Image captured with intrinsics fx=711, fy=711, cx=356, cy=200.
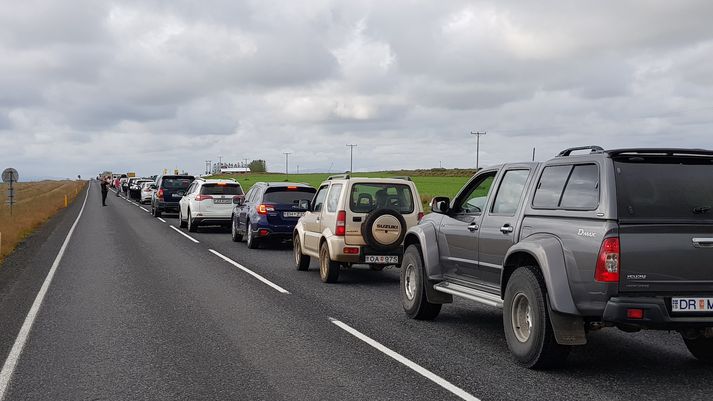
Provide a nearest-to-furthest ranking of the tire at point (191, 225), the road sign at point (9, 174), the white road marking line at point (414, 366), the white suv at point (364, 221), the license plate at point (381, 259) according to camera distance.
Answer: the white road marking line at point (414, 366) → the white suv at point (364, 221) → the license plate at point (381, 259) → the tire at point (191, 225) → the road sign at point (9, 174)

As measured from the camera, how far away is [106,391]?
5.71m

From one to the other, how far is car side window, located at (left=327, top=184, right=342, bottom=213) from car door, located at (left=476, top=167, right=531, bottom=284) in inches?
193

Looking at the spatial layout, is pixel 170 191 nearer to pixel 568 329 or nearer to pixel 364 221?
pixel 364 221

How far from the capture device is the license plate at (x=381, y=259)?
11.7 meters

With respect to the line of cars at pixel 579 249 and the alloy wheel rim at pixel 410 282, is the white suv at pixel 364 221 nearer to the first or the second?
the alloy wheel rim at pixel 410 282

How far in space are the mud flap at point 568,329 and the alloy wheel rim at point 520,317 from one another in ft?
1.79

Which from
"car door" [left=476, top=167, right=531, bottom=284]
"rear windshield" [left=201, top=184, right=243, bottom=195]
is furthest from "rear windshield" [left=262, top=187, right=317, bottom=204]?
"car door" [left=476, top=167, right=531, bottom=284]

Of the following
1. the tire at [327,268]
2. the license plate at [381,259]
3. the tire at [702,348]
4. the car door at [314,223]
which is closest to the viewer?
the tire at [702,348]

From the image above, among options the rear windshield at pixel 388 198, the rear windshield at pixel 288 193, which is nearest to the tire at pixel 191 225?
the rear windshield at pixel 288 193

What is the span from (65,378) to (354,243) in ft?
20.7

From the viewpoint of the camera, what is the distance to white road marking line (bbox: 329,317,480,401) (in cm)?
559

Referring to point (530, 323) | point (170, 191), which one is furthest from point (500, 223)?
point (170, 191)

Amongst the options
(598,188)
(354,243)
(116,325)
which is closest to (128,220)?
(354,243)

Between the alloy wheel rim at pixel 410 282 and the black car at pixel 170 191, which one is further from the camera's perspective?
the black car at pixel 170 191
